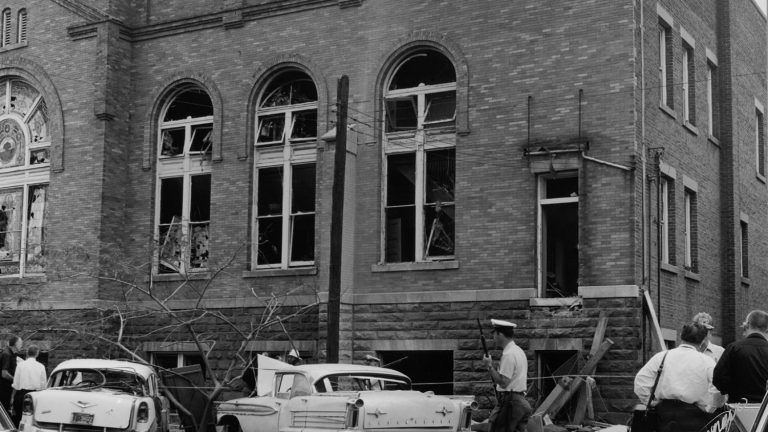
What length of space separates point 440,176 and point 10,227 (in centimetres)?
1148

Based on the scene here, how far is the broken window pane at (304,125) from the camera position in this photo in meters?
24.4

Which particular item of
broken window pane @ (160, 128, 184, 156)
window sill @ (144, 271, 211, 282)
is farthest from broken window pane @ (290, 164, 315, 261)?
broken window pane @ (160, 128, 184, 156)

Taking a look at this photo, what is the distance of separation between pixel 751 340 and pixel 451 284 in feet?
38.9

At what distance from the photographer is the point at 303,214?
24.0 metres

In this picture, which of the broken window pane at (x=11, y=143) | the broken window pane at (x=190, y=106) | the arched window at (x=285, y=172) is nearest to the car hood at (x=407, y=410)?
the arched window at (x=285, y=172)

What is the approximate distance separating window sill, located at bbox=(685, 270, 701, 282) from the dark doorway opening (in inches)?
206

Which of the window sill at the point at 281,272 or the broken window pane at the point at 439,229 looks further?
the window sill at the point at 281,272

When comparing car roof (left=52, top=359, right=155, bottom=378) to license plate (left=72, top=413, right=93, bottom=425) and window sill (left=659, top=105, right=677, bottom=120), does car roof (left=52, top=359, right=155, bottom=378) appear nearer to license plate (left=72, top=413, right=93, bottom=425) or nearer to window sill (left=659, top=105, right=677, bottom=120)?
license plate (left=72, top=413, right=93, bottom=425)

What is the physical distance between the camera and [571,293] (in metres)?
21.1

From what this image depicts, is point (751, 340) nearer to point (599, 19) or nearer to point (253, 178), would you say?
point (599, 19)

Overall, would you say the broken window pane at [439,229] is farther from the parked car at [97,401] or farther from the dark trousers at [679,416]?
the dark trousers at [679,416]

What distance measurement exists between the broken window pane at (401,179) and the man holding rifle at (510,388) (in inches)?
372

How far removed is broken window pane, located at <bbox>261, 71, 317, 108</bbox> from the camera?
2456cm

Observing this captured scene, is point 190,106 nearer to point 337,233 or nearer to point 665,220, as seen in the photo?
point 337,233
